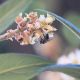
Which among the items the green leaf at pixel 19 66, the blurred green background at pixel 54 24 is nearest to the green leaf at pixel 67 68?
the green leaf at pixel 19 66

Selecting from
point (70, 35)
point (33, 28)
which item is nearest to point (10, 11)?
point (33, 28)

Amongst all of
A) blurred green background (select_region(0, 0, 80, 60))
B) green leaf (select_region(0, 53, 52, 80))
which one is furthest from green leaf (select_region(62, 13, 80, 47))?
green leaf (select_region(0, 53, 52, 80))

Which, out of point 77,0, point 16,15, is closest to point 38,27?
point 16,15

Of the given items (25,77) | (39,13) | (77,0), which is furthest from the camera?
(77,0)

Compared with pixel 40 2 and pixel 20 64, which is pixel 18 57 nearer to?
pixel 20 64

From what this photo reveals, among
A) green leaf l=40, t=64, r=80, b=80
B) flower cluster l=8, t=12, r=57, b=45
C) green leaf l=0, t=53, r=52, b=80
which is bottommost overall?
green leaf l=40, t=64, r=80, b=80

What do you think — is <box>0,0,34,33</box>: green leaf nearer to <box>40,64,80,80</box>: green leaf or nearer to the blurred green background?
the blurred green background
